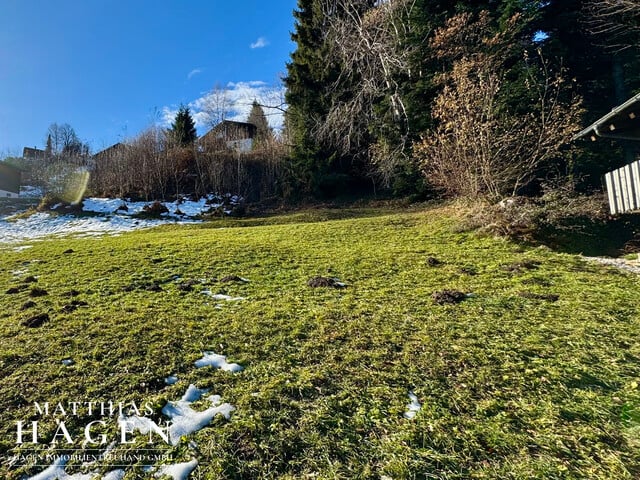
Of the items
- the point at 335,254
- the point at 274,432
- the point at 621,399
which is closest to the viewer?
the point at 274,432

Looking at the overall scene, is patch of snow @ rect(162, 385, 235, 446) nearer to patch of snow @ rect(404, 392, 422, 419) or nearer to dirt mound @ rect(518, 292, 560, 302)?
patch of snow @ rect(404, 392, 422, 419)

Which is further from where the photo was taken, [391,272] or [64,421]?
[391,272]

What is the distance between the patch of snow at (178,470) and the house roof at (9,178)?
38.8m

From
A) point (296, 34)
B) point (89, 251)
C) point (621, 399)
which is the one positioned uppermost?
point (296, 34)

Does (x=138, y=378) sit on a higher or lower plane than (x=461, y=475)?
higher

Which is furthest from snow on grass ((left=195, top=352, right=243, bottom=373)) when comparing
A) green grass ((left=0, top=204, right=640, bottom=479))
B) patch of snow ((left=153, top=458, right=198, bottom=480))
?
patch of snow ((left=153, top=458, right=198, bottom=480))

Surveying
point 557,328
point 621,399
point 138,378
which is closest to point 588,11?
point 557,328

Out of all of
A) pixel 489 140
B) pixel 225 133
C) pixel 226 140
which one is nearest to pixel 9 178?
pixel 225 133

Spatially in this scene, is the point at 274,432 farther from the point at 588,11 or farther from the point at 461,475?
→ the point at 588,11

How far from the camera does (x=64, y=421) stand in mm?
2033

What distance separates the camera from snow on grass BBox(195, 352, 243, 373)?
2653mm

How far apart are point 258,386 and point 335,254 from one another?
4.49m

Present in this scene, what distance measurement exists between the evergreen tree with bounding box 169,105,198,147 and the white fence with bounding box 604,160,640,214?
23.7 metres

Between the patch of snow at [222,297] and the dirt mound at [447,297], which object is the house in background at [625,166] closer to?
the dirt mound at [447,297]
